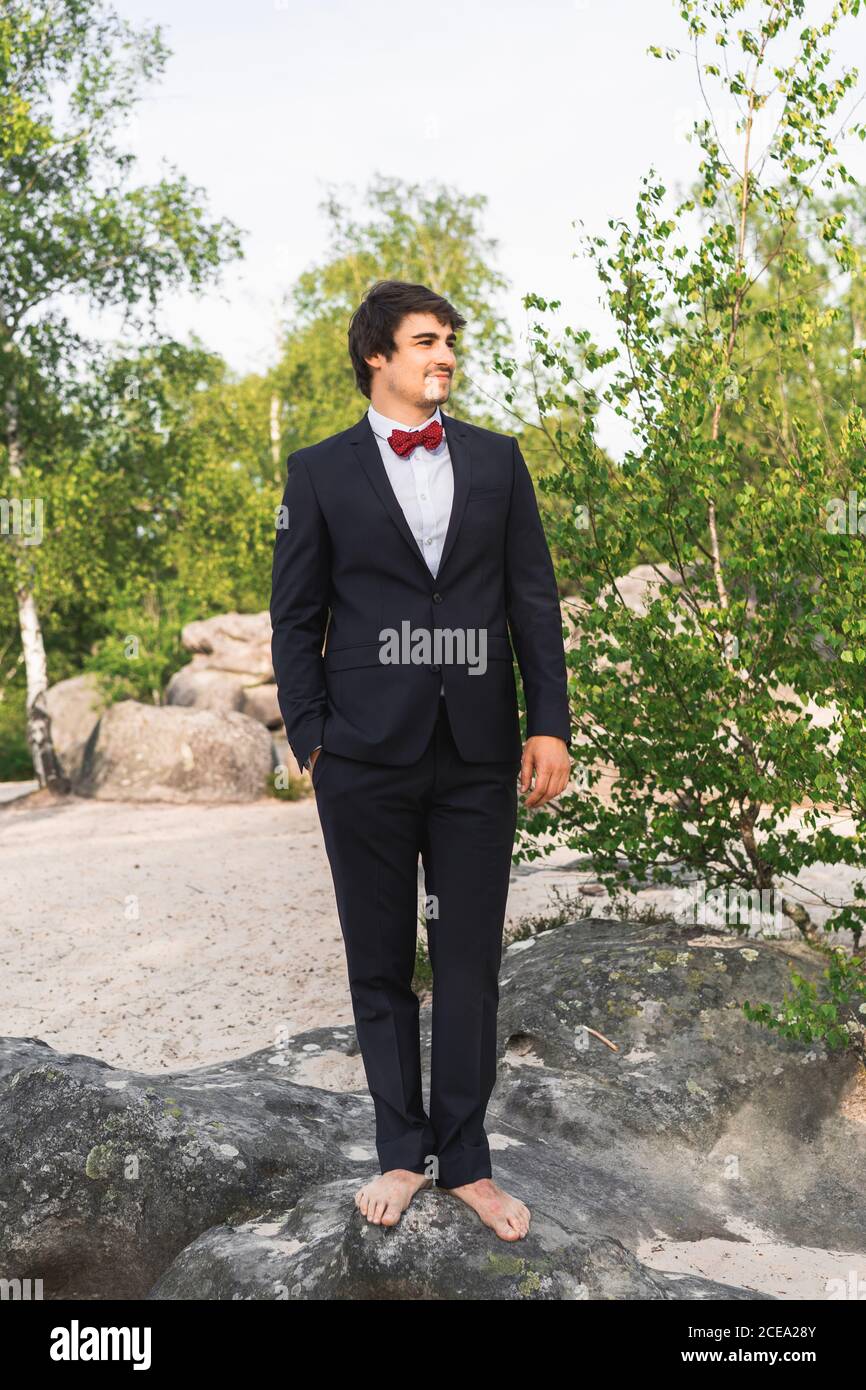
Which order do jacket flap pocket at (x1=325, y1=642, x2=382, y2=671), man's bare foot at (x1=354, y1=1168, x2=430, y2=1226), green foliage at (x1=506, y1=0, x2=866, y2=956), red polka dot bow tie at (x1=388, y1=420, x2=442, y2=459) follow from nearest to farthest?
1. man's bare foot at (x1=354, y1=1168, x2=430, y2=1226)
2. jacket flap pocket at (x1=325, y1=642, x2=382, y2=671)
3. red polka dot bow tie at (x1=388, y1=420, x2=442, y2=459)
4. green foliage at (x1=506, y1=0, x2=866, y2=956)

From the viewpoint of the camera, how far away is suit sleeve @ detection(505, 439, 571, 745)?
3371mm

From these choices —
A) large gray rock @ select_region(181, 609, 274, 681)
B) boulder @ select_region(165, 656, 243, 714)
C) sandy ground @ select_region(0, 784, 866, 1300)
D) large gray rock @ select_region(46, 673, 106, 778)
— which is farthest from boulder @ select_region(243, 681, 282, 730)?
sandy ground @ select_region(0, 784, 866, 1300)

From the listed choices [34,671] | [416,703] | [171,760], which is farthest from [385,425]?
[34,671]

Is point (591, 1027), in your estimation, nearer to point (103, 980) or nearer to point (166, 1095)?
point (166, 1095)

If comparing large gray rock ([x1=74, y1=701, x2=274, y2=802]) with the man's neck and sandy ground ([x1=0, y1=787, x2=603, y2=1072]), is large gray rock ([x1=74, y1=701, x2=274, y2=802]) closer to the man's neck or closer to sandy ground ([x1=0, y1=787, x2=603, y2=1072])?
sandy ground ([x1=0, y1=787, x2=603, y2=1072])

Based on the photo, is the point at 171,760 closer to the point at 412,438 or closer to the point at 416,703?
the point at 412,438

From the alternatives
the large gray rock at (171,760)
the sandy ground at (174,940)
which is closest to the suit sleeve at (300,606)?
the sandy ground at (174,940)

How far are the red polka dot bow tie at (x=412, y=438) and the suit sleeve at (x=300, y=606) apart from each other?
0.24 meters

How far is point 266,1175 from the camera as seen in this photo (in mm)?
Result: 3793

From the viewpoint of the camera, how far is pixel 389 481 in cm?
333

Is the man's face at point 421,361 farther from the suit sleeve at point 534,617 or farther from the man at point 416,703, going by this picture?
the suit sleeve at point 534,617

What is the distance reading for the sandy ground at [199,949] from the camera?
635 cm

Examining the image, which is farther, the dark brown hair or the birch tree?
the birch tree

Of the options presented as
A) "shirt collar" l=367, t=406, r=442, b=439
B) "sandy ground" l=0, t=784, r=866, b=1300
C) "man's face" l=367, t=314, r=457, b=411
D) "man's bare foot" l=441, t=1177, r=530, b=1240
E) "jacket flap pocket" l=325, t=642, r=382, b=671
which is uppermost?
"man's face" l=367, t=314, r=457, b=411
